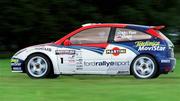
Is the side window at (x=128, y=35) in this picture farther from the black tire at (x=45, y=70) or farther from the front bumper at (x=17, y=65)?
the front bumper at (x=17, y=65)

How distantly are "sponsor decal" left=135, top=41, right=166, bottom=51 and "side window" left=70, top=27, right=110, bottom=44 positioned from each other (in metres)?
0.85

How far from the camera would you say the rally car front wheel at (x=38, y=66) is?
603 inches

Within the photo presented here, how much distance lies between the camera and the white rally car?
49.3 feet

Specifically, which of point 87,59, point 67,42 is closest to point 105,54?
point 87,59

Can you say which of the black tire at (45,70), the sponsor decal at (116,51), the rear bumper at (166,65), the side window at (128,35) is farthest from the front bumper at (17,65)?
the rear bumper at (166,65)

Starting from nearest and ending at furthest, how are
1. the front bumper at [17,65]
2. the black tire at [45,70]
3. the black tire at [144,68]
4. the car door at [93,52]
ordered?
the black tire at [144,68] < the car door at [93,52] < the black tire at [45,70] < the front bumper at [17,65]

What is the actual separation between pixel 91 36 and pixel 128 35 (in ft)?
3.12

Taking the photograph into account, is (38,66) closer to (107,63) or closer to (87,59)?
(87,59)

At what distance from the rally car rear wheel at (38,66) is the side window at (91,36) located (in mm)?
878

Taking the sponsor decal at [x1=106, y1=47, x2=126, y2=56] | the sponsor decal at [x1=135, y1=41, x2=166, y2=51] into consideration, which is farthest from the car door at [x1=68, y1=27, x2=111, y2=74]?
the sponsor decal at [x1=135, y1=41, x2=166, y2=51]

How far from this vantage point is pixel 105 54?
49.7ft

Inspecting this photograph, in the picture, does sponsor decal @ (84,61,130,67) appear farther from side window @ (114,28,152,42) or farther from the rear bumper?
the rear bumper

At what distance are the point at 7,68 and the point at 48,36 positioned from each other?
21.8 feet

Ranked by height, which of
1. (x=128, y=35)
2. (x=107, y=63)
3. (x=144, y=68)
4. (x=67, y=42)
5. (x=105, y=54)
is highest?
(x=128, y=35)
